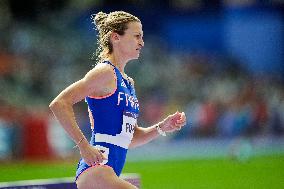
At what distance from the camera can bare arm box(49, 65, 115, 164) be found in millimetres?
4543

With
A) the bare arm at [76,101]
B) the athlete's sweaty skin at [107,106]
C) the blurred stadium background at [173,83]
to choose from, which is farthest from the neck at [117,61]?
the blurred stadium background at [173,83]

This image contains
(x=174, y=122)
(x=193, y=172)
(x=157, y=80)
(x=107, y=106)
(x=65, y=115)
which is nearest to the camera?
(x=65, y=115)

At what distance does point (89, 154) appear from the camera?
4598mm

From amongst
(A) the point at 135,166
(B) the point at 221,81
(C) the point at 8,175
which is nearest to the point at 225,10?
(B) the point at 221,81

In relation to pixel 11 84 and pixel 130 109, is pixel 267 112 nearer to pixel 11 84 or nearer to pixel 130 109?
pixel 11 84

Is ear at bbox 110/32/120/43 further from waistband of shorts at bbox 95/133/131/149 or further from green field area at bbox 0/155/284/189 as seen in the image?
green field area at bbox 0/155/284/189

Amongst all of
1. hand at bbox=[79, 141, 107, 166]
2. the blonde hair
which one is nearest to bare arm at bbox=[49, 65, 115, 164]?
hand at bbox=[79, 141, 107, 166]

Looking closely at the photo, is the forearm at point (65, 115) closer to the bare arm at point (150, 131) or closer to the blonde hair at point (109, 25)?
the blonde hair at point (109, 25)

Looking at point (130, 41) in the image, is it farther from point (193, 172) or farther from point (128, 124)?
point (193, 172)

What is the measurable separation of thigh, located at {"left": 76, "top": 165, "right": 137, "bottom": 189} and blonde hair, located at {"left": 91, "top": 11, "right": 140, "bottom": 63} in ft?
3.06

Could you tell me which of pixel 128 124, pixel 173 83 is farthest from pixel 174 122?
pixel 173 83

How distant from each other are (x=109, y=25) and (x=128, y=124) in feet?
2.62

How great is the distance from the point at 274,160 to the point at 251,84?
8907mm

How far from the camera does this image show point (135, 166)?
1587 centimetres
